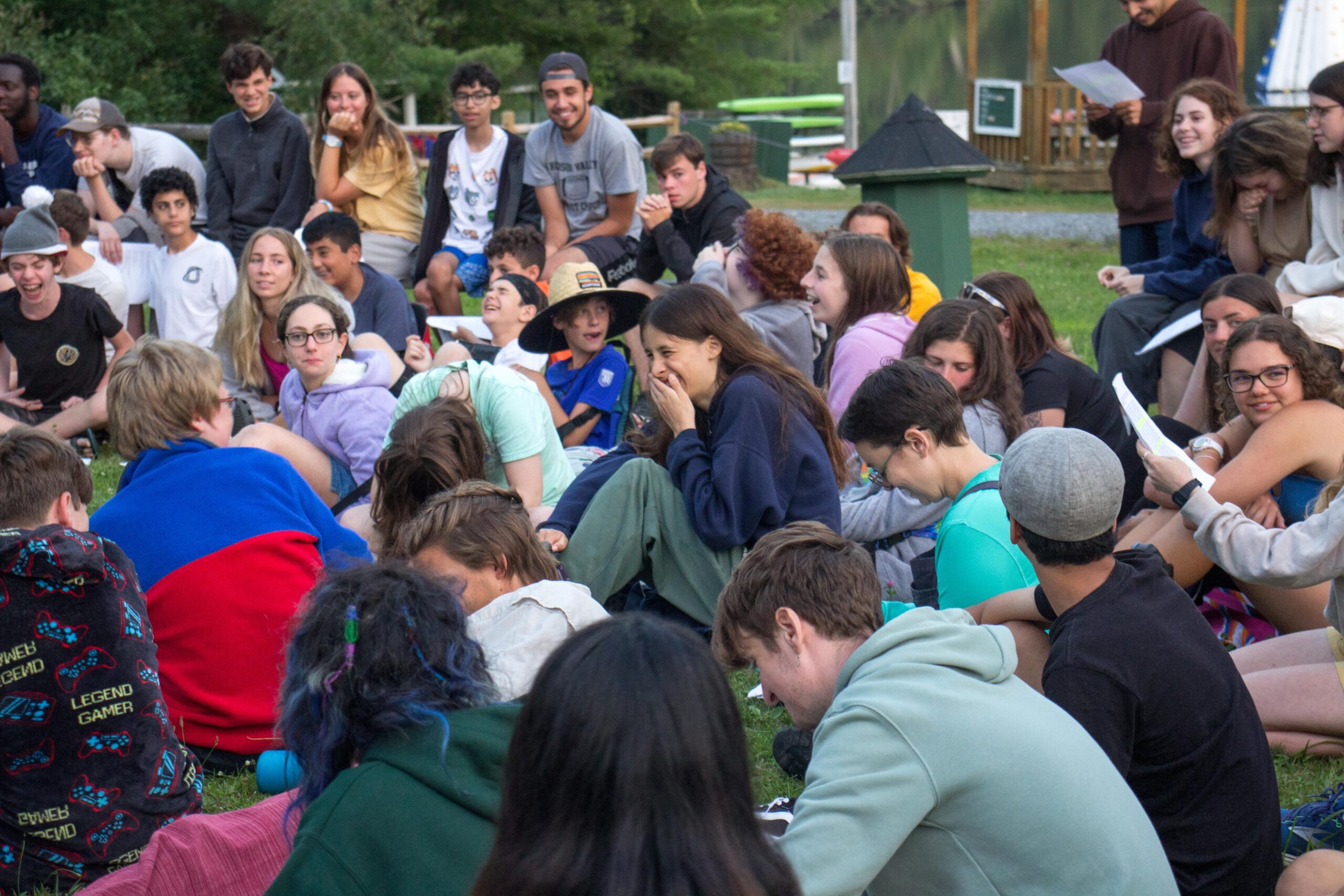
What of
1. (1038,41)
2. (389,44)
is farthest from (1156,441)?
(389,44)

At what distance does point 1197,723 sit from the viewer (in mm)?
2172

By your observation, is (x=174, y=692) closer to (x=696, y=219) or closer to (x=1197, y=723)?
(x=1197, y=723)

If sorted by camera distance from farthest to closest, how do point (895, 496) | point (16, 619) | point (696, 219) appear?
point (696, 219)
point (895, 496)
point (16, 619)

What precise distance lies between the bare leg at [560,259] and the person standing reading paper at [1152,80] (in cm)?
291

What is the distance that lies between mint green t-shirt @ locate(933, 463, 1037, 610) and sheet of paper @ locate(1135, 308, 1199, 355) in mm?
2584

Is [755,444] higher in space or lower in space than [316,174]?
lower

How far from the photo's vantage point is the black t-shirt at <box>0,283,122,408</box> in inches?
271

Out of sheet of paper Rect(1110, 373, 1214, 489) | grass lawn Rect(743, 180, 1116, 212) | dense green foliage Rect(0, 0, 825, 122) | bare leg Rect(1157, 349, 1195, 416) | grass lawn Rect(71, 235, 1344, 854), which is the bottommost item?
grass lawn Rect(71, 235, 1344, 854)

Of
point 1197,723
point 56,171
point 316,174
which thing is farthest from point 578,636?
point 56,171

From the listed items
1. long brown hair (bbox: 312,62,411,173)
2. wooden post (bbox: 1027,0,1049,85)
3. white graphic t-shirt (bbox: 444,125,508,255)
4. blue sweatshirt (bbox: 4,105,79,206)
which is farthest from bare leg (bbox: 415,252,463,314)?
wooden post (bbox: 1027,0,1049,85)

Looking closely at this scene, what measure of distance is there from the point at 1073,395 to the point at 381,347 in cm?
319

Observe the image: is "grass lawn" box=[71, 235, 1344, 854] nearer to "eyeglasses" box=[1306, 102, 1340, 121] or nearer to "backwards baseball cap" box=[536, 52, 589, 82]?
"eyeglasses" box=[1306, 102, 1340, 121]

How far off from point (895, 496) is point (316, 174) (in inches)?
196

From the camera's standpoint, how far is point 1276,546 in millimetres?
3057
